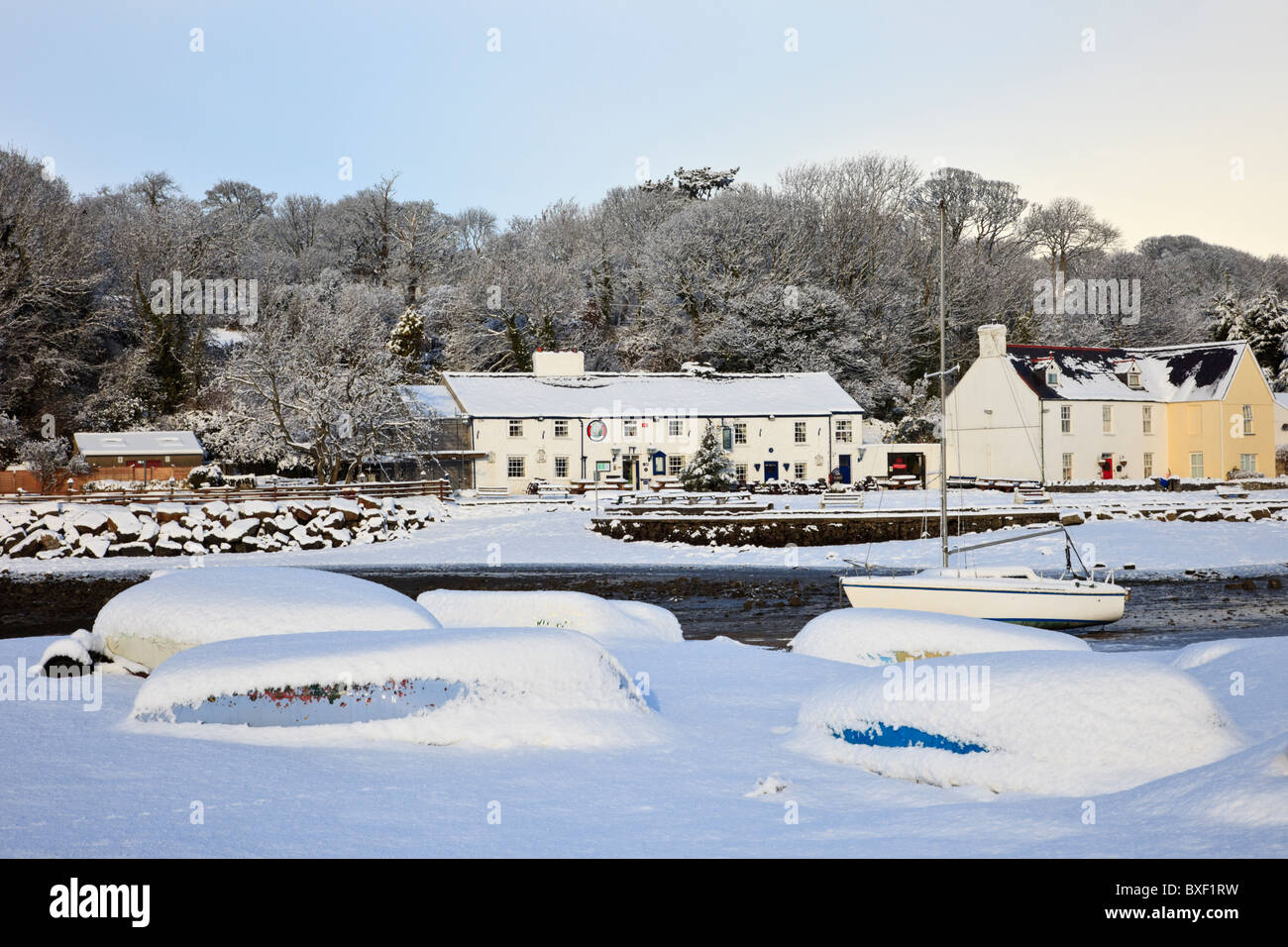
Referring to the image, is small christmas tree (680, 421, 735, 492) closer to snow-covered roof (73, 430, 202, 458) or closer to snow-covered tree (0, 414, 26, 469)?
snow-covered roof (73, 430, 202, 458)

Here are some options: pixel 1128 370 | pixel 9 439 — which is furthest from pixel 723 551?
pixel 9 439

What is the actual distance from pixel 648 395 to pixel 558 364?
318 inches

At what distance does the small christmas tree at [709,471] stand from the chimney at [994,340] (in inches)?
719

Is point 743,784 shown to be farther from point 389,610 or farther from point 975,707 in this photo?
point 389,610

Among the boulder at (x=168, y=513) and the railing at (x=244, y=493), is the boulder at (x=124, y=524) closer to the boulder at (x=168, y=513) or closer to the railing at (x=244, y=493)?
the boulder at (x=168, y=513)

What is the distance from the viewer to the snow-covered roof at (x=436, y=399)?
62.1 meters

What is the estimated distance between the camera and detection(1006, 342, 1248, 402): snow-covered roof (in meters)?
61.7

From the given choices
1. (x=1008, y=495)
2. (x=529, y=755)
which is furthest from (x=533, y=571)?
(x=529, y=755)

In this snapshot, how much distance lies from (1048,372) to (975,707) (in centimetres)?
5745

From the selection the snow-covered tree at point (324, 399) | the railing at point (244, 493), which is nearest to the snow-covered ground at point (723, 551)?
the railing at point (244, 493)

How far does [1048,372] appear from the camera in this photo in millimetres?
61312

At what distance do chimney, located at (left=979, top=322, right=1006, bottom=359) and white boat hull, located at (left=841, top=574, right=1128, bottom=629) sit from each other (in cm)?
4094

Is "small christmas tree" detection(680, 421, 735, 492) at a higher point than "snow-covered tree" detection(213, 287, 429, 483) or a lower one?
lower

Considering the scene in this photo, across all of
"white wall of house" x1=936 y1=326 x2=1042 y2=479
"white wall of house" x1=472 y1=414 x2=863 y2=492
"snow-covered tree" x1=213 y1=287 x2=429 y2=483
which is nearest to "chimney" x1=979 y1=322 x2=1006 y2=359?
"white wall of house" x1=936 y1=326 x2=1042 y2=479
